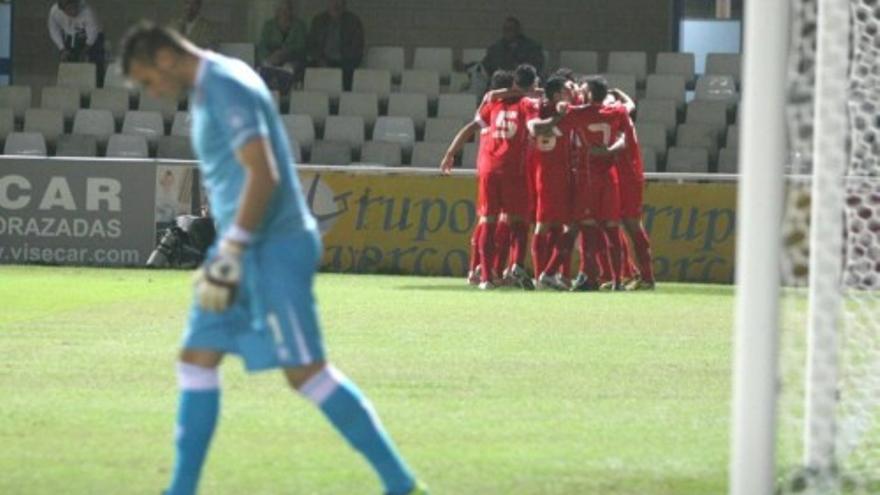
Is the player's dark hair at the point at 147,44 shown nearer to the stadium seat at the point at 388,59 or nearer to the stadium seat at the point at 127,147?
the stadium seat at the point at 127,147

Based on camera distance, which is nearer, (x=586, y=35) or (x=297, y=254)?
(x=297, y=254)

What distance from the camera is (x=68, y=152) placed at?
2672cm

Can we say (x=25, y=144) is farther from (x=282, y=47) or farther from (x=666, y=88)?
(x=666, y=88)

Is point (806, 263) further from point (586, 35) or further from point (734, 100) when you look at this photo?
point (586, 35)

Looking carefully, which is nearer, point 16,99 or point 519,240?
point 519,240

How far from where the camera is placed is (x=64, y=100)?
92.0 ft

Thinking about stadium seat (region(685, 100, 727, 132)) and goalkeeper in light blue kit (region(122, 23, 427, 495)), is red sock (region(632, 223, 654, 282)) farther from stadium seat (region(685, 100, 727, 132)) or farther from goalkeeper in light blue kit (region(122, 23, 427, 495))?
goalkeeper in light blue kit (region(122, 23, 427, 495))

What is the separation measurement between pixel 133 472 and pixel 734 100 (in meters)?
19.0

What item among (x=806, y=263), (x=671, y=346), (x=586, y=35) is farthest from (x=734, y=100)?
(x=806, y=263)

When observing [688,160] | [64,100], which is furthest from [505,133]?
[64,100]

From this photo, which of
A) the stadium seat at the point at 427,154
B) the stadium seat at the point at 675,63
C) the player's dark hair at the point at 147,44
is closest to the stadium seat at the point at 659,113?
the stadium seat at the point at 675,63

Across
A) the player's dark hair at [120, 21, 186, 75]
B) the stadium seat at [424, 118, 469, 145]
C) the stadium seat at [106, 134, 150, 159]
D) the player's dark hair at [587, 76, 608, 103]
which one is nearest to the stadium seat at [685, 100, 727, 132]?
the stadium seat at [424, 118, 469, 145]

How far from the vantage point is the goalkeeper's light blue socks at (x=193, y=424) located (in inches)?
304

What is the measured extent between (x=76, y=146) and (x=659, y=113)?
21.9ft
